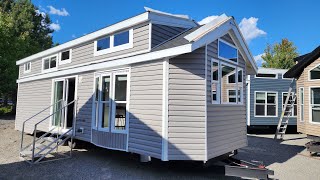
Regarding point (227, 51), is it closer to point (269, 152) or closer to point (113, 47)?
point (113, 47)

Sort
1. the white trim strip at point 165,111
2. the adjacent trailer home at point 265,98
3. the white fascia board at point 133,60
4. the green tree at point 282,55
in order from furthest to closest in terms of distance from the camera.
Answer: the green tree at point 282,55, the adjacent trailer home at point 265,98, the white trim strip at point 165,111, the white fascia board at point 133,60

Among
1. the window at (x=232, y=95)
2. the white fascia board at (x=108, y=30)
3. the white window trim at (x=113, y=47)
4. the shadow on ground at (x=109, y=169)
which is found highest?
the white fascia board at (x=108, y=30)

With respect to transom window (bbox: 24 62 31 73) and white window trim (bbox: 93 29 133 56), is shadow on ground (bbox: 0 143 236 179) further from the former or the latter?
transom window (bbox: 24 62 31 73)

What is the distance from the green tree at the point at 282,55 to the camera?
34688mm

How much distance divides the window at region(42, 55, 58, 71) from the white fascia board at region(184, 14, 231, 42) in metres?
7.77

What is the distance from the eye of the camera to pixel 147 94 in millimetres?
6801

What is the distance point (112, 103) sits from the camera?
306 inches

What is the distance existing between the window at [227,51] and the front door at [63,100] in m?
6.05

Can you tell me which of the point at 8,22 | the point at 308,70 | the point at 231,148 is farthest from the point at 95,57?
the point at 8,22

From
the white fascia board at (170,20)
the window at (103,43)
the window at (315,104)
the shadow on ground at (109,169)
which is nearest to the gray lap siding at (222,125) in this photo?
the shadow on ground at (109,169)

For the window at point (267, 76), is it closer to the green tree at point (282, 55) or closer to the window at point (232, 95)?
the window at point (232, 95)

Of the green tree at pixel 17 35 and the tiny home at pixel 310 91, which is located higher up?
the green tree at pixel 17 35

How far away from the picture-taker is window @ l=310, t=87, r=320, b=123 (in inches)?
454

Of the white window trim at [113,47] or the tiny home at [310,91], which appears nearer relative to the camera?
the white window trim at [113,47]
